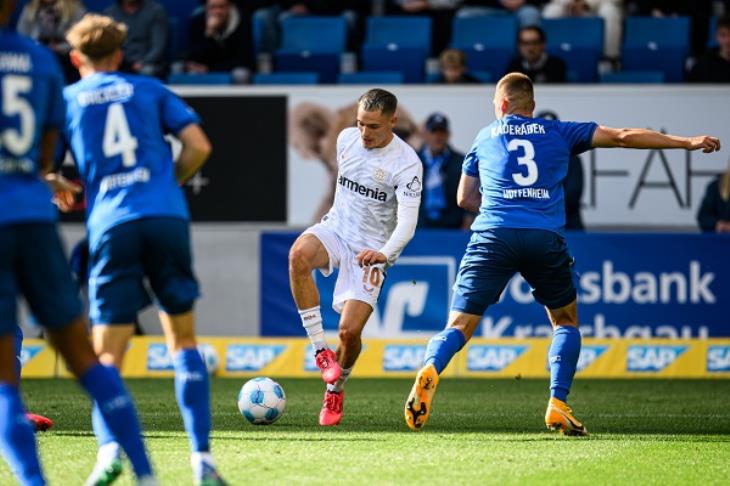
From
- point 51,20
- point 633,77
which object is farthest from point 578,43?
point 51,20

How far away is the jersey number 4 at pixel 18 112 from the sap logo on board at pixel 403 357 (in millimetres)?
9276

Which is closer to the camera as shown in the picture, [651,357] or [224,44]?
[651,357]

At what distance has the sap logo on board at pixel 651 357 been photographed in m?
14.7

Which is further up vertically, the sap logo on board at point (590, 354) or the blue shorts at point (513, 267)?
the blue shorts at point (513, 267)

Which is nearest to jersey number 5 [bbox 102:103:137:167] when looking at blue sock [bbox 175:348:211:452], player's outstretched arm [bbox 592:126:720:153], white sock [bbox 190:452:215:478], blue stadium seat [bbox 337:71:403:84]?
blue sock [bbox 175:348:211:452]

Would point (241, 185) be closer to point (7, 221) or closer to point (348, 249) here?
point (348, 249)

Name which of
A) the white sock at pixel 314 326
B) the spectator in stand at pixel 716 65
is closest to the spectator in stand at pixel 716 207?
the spectator in stand at pixel 716 65

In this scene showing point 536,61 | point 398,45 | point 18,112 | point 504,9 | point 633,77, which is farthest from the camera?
point 504,9

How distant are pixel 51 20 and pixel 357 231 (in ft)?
27.7

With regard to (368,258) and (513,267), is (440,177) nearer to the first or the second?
(368,258)

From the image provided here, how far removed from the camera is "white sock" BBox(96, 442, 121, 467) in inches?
251

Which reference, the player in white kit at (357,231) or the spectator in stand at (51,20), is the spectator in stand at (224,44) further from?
the player in white kit at (357,231)

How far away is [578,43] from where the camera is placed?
56.5 ft

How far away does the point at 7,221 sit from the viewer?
5.58 meters
